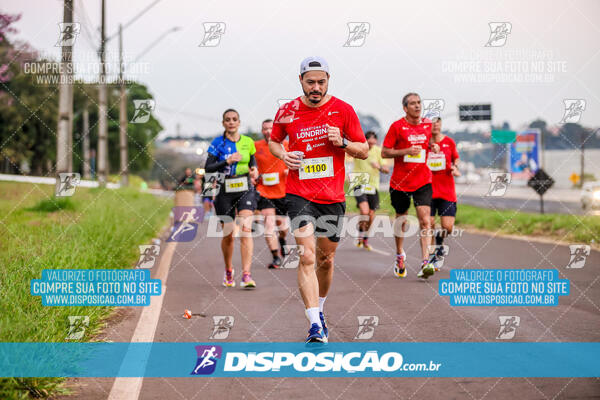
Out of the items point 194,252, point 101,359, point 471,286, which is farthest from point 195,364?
point 194,252

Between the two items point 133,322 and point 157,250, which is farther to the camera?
point 157,250

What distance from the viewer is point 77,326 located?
20.3 ft

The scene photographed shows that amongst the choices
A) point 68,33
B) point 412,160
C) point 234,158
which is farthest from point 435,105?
point 68,33

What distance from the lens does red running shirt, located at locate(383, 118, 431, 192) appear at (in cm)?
996

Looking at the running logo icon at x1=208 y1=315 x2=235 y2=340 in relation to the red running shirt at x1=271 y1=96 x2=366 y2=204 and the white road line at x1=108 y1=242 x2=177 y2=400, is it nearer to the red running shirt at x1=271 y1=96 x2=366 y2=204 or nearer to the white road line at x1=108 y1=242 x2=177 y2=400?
the white road line at x1=108 y1=242 x2=177 y2=400

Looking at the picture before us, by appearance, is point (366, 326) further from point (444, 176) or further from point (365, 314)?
point (444, 176)

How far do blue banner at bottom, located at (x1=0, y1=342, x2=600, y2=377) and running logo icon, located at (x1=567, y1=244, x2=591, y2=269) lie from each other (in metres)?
5.57

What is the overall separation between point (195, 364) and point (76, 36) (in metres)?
12.7

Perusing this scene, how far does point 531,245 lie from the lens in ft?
48.0

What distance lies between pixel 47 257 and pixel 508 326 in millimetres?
4863

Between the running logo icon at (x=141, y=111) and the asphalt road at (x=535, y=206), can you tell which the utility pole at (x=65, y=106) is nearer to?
the running logo icon at (x=141, y=111)

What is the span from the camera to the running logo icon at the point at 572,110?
39.1ft

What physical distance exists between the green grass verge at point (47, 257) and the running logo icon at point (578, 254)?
21.8 ft

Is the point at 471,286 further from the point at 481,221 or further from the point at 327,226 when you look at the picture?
the point at 481,221
